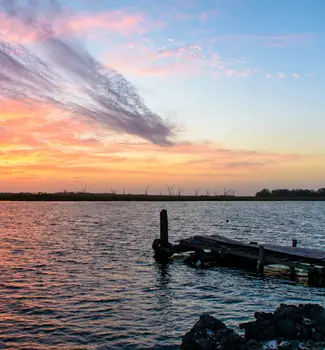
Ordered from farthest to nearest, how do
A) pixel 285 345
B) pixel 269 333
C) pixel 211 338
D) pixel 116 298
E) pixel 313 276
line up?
pixel 313 276
pixel 116 298
pixel 269 333
pixel 285 345
pixel 211 338

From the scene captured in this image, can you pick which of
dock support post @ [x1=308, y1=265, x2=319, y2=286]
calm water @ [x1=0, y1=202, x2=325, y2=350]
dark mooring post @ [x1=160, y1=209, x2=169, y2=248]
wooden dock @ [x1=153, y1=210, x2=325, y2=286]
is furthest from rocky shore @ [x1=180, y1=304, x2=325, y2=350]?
dark mooring post @ [x1=160, y1=209, x2=169, y2=248]

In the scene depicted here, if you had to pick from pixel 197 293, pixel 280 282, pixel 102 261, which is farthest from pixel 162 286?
pixel 102 261

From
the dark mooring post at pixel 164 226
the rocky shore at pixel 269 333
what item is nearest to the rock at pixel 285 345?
the rocky shore at pixel 269 333

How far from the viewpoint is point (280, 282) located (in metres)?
22.3

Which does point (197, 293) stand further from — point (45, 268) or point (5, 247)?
point (5, 247)

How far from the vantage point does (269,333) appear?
11.5 meters

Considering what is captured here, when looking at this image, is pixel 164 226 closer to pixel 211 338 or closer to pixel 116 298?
pixel 116 298

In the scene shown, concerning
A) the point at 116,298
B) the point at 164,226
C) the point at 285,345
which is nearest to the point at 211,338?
the point at 285,345

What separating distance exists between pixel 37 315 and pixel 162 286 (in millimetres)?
7215

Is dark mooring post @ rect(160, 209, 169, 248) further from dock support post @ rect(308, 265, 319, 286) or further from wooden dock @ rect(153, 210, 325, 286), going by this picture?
dock support post @ rect(308, 265, 319, 286)

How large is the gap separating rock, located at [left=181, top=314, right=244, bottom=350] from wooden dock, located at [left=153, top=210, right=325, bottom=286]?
1247 cm

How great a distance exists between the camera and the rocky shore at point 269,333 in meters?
10.5

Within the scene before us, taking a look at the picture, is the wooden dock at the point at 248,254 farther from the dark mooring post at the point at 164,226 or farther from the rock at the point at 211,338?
the rock at the point at 211,338

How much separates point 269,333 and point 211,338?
6.70 ft
